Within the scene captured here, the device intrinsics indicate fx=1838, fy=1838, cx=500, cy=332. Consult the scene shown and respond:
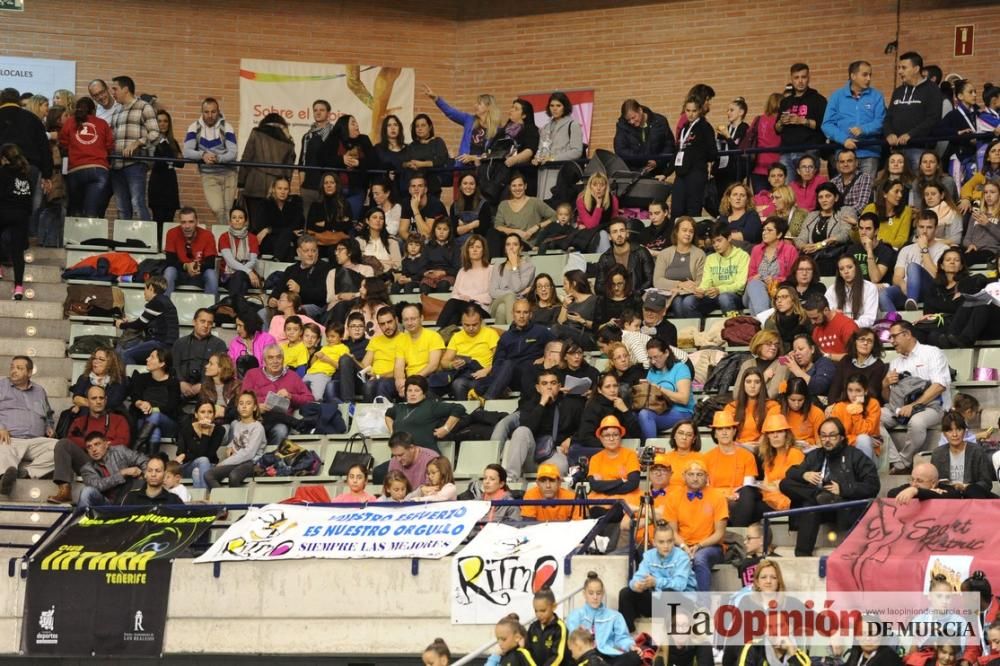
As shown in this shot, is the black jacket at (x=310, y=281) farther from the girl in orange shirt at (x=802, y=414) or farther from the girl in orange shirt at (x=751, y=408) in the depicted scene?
the girl in orange shirt at (x=802, y=414)

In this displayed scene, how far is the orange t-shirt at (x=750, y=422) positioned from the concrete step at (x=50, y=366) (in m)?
7.39

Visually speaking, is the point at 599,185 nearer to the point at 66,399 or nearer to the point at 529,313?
the point at 529,313

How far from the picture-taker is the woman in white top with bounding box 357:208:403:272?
20.8 meters

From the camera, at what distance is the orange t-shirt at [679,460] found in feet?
48.5

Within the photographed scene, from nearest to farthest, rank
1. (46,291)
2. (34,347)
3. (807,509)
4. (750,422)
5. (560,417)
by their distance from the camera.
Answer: (807,509) < (750,422) < (560,417) < (34,347) < (46,291)

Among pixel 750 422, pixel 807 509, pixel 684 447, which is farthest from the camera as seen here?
pixel 750 422

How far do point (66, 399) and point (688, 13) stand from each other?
1014cm

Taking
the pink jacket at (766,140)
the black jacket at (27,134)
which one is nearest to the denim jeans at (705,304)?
the pink jacket at (766,140)

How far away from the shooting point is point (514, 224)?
813 inches

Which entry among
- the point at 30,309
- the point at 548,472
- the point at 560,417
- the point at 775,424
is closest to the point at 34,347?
the point at 30,309

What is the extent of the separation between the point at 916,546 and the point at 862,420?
1.87m

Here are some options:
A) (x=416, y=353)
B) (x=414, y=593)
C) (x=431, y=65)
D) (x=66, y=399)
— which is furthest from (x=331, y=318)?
(x=431, y=65)

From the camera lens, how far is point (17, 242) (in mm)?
19812

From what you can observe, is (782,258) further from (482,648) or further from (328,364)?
(482,648)
